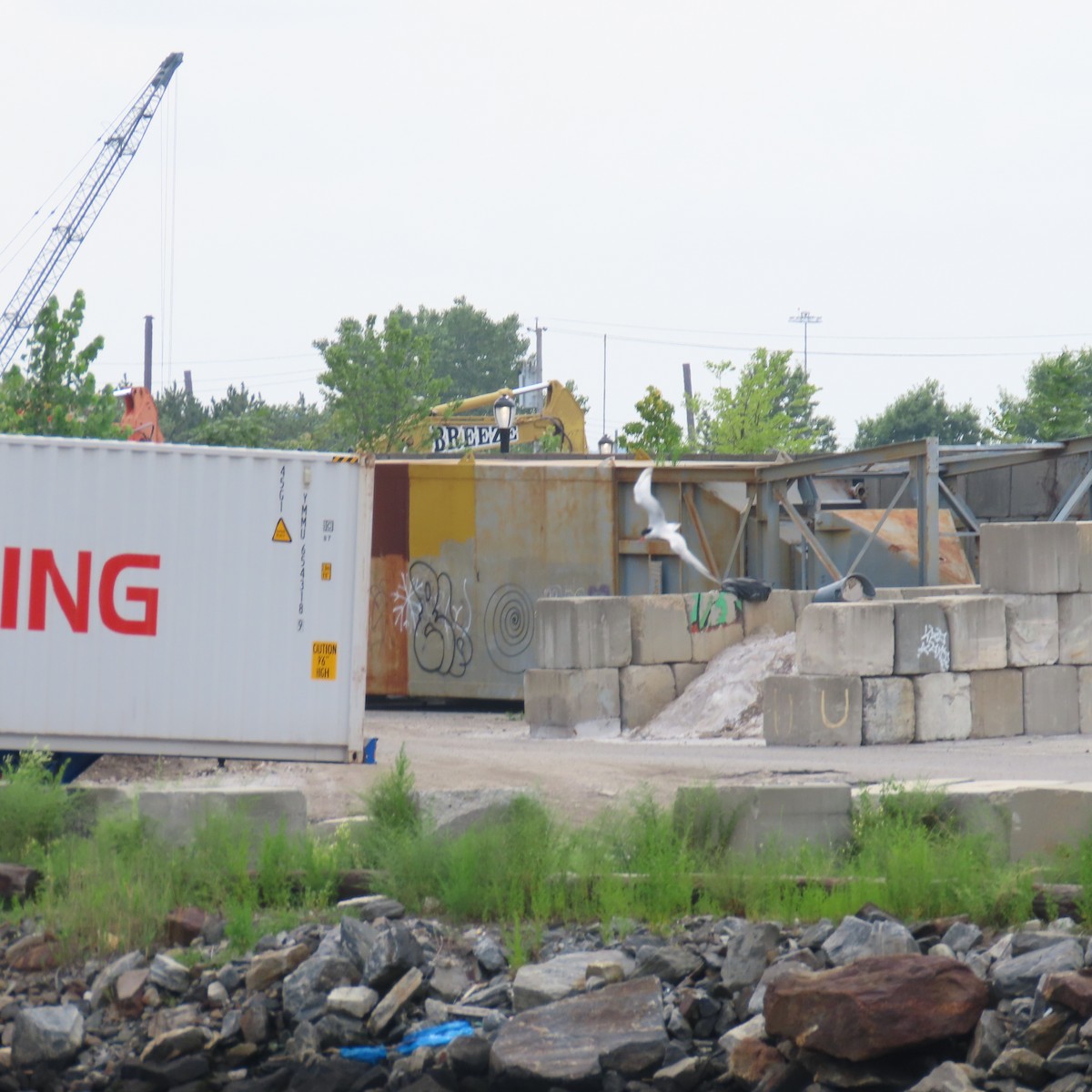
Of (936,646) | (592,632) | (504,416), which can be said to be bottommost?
(936,646)

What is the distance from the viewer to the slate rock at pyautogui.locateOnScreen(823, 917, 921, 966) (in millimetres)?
7906

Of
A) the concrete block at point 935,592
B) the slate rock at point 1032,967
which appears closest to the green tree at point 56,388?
the concrete block at point 935,592

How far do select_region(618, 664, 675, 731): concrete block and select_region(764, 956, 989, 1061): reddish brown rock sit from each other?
33.4ft

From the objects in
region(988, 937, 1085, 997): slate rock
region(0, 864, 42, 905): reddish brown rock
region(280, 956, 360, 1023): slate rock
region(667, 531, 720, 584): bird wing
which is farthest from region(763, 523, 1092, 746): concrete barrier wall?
region(0, 864, 42, 905): reddish brown rock

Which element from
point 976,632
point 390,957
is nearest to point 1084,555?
point 976,632

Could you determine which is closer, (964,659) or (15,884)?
(15,884)

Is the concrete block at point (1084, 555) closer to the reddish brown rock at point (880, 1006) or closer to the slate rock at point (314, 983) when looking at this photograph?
the reddish brown rock at point (880, 1006)

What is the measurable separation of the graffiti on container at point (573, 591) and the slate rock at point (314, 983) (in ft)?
39.9

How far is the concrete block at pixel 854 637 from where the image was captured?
15008 mm

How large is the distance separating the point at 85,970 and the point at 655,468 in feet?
42.1

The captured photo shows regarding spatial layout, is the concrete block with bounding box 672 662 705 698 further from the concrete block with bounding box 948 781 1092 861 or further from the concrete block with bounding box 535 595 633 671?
the concrete block with bounding box 948 781 1092 861

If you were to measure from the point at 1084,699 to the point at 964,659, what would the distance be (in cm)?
170

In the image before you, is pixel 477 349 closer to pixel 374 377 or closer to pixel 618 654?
pixel 374 377

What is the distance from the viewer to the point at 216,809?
1003 centimetres
